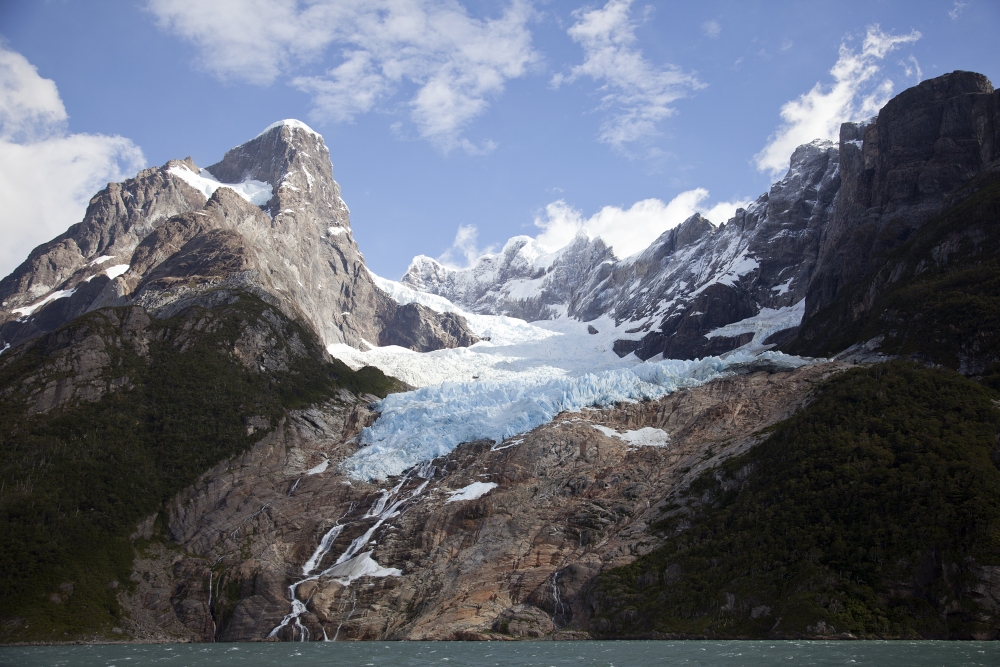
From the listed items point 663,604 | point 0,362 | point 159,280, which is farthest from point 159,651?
point 159,280

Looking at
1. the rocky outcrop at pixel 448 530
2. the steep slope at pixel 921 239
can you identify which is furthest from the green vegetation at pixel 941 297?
the rocky outcrop at pixel 448 530

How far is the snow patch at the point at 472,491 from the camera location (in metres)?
117

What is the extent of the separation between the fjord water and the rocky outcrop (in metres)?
9.90

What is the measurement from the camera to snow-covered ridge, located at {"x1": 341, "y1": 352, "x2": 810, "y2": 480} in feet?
440

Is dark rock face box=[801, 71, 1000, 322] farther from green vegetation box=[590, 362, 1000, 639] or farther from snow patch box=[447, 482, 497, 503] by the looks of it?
snow patch box=[447, 482, 497, 503]

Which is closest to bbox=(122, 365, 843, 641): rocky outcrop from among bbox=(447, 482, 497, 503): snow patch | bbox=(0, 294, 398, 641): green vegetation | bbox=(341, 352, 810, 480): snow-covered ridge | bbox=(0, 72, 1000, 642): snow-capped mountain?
bbox=(0, 72, 1000, 642): snow-capped mountain

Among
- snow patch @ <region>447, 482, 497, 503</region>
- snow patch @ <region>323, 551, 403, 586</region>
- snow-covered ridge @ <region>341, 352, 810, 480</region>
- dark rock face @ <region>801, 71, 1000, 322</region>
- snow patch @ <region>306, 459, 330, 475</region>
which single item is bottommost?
snow patch @ <region>323, 551, 403, 586</region>

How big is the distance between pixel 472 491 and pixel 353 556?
64.2 feet

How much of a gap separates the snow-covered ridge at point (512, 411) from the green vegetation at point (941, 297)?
54.2ft

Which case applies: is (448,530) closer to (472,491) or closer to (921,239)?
(472,491)

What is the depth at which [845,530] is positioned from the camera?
8069 centimetres

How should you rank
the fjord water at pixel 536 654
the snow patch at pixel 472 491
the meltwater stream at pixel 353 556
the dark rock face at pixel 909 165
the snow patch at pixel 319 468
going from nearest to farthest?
1. the fjord water at pixel 536 654
2. the meltwater stream at pixel 353 556
3. the snow patch at pixel 472 491
4. the snow patch at pixel 319 468
5. the dark rock face at pixel 909 165

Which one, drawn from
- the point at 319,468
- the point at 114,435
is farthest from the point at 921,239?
the point at 114,435

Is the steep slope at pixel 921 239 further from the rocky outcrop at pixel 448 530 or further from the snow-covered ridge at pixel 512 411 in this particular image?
the snow-covered ridge at pixel 512 411
